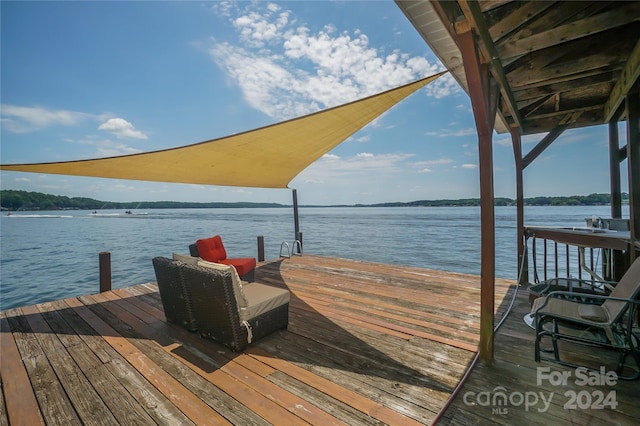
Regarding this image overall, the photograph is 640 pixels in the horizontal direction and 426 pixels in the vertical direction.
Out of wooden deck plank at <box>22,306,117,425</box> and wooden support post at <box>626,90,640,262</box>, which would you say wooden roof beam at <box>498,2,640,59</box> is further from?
wooden deck plank at <box>22,306,117,425</box>

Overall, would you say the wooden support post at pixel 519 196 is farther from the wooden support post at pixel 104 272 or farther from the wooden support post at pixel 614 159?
the wooden support post at pixel 104 272

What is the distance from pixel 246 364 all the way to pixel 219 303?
0.53 meters

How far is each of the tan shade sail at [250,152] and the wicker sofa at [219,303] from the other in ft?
4.37

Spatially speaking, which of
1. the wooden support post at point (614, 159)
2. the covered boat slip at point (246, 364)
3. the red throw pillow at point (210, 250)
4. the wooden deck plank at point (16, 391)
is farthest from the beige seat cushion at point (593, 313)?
the red throw pillow at point (210, 250)

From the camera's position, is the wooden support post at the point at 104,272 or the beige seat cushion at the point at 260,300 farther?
the wooden support post at the point at 104,272

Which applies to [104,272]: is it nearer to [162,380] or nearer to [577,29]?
[162,380]

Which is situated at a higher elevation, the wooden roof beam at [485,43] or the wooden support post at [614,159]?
the wooden roof beam at [485,43]

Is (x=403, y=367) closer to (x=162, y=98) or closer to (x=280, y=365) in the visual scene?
(x=280, y=365)

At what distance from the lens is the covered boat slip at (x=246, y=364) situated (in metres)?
1.60

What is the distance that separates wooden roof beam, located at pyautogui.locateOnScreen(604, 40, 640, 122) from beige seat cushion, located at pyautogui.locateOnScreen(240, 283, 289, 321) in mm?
3401

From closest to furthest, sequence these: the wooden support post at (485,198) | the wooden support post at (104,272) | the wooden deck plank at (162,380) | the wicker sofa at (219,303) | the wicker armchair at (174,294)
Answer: the wooden deck plank at (162,380) < the wooden support post at (485,198) < the wicker sofa at (219,303) < the wicker armchair at (174,294) < the wooden support post at (104,272)

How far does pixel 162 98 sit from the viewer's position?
6.99m

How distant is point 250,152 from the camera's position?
12.4 ft

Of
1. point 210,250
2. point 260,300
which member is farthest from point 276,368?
point 210,250
